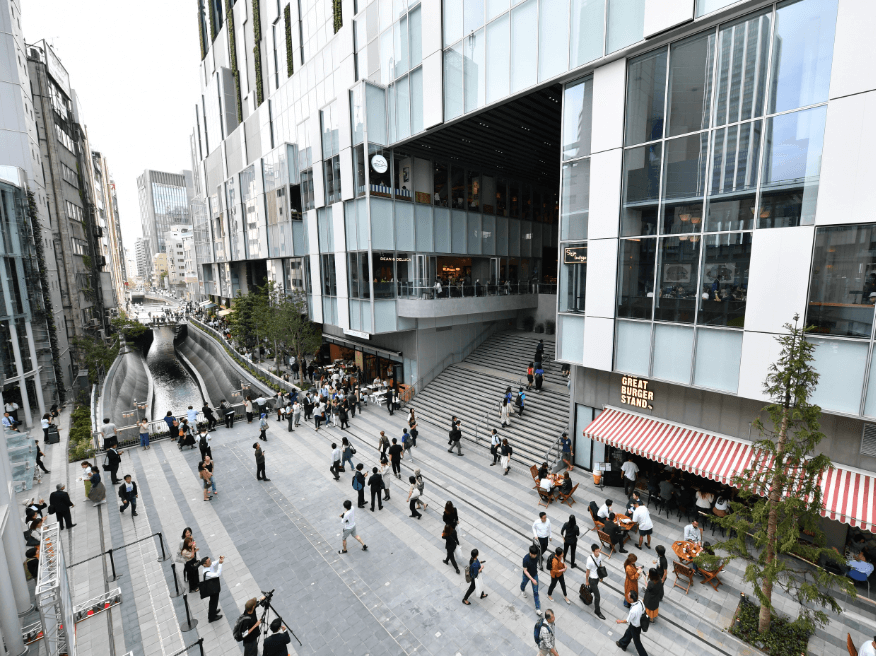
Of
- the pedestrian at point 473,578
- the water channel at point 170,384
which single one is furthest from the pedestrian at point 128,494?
the water channel at point 170,384

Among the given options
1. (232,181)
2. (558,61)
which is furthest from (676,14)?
(232,181)

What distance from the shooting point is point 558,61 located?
42.4ft

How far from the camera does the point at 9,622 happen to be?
7.07 m

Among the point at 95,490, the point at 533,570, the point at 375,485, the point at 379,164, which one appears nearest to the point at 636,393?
the point at 533,570

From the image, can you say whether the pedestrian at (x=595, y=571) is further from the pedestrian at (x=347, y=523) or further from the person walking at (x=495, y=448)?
the person walking at (x=495, y=448)

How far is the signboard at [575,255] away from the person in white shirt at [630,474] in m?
6.82

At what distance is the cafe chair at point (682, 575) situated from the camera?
9081mm

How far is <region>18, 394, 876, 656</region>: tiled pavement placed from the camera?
798 cm

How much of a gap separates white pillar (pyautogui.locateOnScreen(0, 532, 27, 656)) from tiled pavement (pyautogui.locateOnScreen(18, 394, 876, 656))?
3.50 ft

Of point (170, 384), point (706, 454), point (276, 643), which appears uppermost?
point (706, 454)

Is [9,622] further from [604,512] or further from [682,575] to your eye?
[682,575]

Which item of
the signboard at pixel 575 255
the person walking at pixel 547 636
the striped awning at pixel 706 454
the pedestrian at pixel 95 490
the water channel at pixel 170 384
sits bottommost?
the water channel at pixel 170 384

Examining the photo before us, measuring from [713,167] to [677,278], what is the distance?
9.77 feet

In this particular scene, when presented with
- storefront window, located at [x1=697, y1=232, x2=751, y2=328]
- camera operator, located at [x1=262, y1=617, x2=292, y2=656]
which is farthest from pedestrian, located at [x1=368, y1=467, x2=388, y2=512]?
storefront window, located at [x1=697, y1=232, x2=751, y2=328]
